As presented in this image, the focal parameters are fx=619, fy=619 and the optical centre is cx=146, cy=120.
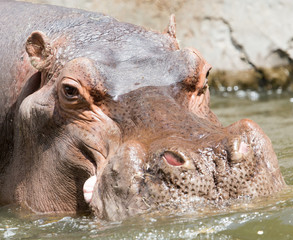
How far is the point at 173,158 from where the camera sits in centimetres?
352

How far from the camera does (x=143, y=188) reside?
3.58 metres

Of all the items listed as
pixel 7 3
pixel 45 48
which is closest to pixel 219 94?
pixel 7 3

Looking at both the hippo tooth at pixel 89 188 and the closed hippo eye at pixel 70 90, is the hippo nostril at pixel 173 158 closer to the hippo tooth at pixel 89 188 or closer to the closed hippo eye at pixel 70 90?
the hippo tooth at pixel 89 188

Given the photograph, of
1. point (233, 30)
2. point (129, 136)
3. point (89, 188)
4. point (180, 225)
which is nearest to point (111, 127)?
point (129, 136)

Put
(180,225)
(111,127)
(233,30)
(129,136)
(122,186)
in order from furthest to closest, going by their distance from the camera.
Result: (233,30) → (111,127) → (129,136) → (122,186) → (180,225)

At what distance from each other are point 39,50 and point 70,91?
658mm

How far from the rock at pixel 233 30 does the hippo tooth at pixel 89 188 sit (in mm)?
7121

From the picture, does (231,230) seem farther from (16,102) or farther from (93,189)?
(16,102)

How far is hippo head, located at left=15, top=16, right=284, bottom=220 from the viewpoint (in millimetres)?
3529

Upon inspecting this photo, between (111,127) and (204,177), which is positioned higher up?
(111,127)

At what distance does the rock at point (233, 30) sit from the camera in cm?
1101

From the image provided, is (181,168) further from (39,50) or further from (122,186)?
(39,50)

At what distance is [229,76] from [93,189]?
7.74 m

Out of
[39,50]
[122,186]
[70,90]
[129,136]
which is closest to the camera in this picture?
[122,186]
